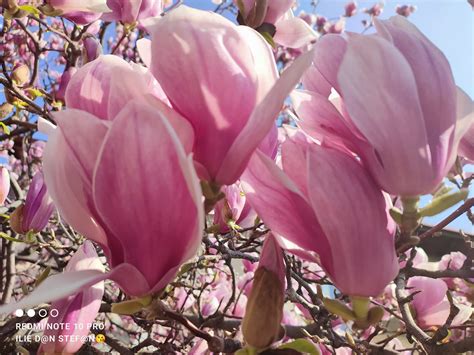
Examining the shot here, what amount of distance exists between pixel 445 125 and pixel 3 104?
45.1 inches

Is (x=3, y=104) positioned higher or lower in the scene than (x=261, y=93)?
lower

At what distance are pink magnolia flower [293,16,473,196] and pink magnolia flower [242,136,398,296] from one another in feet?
0.08

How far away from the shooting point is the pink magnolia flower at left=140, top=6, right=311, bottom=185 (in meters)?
0.37

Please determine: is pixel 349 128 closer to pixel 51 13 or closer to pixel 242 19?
pixel 242 19

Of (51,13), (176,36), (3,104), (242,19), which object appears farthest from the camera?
(3,104)

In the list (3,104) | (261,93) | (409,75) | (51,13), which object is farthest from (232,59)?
(3,104)

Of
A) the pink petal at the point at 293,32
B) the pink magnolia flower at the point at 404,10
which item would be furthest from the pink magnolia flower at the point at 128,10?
the pink magnolia flower at the point at 404,10

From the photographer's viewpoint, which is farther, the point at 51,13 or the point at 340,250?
the point at 51,13

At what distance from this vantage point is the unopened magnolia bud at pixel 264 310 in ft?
1.35

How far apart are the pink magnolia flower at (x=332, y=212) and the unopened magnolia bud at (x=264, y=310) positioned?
4 cm

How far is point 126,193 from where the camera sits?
1.16ft

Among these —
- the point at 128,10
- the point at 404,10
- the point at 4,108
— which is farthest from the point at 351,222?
the point at 404,10

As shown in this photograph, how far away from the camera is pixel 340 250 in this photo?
0.38 meters

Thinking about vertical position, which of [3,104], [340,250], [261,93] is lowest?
[3,104]
